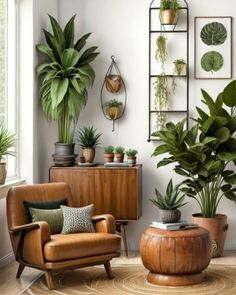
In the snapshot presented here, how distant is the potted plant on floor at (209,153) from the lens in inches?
240

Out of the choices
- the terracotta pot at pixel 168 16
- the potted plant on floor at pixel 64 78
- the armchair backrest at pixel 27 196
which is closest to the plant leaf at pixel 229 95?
the terracotta pot at pixel 168 16

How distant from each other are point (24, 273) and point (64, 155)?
137cm

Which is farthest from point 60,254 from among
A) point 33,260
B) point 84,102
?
point 84,102

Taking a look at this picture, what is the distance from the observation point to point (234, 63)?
6773 millimetres

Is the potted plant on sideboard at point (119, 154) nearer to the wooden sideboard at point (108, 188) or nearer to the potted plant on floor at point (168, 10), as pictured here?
the wooden sideboard at point (108, 188)

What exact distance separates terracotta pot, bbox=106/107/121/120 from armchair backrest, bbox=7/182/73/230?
113 centimetres

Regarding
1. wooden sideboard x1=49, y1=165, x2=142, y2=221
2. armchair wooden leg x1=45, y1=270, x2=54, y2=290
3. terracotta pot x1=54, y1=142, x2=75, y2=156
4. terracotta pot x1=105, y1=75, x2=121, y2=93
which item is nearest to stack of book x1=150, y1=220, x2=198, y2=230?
armchair wooden leg x1=45, y1=270, x2=54, y2=290

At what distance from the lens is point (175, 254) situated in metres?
5.06

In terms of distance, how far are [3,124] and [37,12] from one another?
121cm

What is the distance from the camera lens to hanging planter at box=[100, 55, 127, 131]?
22.3 feet

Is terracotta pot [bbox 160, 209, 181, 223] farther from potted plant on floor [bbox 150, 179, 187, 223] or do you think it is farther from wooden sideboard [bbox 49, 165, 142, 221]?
wooden sideboard [bbox 49, 165, 142, 221]

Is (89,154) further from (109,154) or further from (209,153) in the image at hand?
(209,153)

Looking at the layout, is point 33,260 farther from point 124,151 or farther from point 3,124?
point 124,151

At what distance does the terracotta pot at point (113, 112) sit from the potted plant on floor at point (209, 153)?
2.02ft
